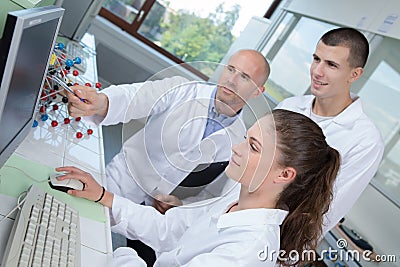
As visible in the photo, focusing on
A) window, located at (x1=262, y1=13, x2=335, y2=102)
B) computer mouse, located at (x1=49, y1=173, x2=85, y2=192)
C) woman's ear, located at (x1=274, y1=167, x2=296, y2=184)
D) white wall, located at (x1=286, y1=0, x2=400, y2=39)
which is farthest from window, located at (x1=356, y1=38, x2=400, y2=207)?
computer mouse, located at (x1=49, y1=173, x2=85, y2=192)

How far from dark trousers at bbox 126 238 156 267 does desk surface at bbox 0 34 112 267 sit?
0.24 metres

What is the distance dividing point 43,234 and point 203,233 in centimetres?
40

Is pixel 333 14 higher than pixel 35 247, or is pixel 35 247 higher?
pixel 333 14

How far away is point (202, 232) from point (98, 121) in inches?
24.0

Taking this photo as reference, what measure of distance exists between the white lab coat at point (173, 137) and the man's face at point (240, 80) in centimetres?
4

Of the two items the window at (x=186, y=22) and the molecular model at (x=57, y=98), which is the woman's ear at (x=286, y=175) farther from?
the window at (x=186, y=22)

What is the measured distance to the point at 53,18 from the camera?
1078 millimetres

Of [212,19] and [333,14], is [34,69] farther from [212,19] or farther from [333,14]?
[212,19]

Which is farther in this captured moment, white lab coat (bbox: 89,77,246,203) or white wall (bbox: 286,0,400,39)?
white wall (bbox: 286,0,400,39)

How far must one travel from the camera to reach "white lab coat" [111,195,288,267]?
1038 mm

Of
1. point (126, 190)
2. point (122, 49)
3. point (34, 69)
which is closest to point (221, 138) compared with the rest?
point (34, 69)

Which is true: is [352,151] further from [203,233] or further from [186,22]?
[186,22]

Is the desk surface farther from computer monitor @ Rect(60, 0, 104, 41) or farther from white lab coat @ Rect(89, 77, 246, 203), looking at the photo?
computer monitor @ Rect(60, 0, 104, 41)

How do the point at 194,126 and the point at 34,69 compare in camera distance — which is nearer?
the point at 34,69
